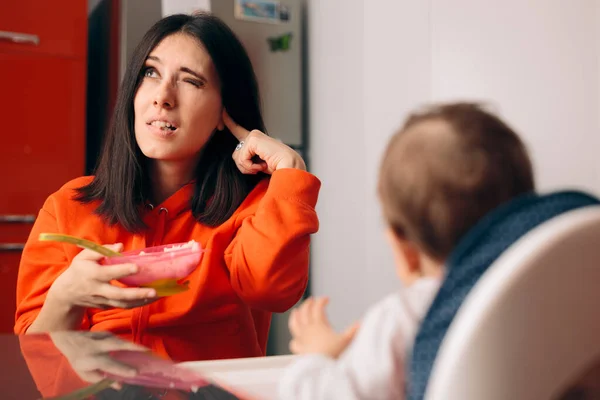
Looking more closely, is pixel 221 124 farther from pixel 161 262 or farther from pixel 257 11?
pixel 257 11

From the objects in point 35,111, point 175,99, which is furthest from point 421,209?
point 35,111

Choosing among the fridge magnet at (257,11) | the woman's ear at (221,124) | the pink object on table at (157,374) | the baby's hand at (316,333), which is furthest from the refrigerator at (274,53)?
the baby's hand at (316,333)

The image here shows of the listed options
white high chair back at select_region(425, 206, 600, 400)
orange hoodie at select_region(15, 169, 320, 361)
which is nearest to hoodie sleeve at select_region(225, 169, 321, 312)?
orange hoodie at select_region(15, 169, 320, 361)

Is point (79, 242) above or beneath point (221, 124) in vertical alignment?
beneath

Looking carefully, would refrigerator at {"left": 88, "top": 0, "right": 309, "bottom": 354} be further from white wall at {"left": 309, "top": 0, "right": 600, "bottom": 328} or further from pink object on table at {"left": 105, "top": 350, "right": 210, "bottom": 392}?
pink object on table at {"left": 105, "top": 350, "right": 210, "bottom": 392}

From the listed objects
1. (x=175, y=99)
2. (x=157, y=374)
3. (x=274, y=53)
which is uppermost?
(x=274, y=53)

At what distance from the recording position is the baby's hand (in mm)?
530

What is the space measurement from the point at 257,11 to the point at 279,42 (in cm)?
16

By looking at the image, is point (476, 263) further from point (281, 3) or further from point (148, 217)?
point (281, 3)

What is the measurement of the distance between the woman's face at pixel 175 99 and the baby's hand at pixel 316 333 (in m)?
0.71

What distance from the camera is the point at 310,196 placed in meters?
1.16

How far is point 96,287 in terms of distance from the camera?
90 centimetres

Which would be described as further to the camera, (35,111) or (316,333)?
(35,111)

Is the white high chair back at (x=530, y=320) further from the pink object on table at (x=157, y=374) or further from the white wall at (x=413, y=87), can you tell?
the white wall at (x=413, y=87)
